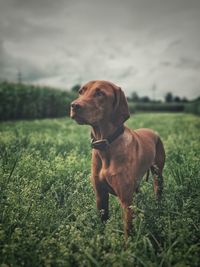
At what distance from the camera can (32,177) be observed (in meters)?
4.52

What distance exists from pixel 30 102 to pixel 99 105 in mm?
18420

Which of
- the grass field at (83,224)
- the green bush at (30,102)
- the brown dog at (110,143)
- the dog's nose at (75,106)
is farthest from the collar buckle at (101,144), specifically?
the green bush at (30,102)

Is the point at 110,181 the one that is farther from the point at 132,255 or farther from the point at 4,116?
the point at 4,116

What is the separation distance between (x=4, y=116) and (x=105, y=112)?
53.1 ft

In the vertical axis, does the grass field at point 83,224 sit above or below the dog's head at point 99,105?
below

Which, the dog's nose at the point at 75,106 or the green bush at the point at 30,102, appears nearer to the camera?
the dog's nose at the point at 75,106

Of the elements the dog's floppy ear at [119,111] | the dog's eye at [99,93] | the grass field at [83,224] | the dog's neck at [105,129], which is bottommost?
the grass field at [83,224]

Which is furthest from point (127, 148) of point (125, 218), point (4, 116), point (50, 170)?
point (4, 116)

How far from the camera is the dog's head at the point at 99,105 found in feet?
10.3

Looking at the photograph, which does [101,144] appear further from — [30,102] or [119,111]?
[30,102]

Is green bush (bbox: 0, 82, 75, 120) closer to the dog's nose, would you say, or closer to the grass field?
the grass field

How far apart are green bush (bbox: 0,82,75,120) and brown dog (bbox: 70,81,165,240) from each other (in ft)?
51.3

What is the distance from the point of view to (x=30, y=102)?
2114cm

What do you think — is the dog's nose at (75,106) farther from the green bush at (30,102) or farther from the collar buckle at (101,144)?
the green bush at (30,102)
